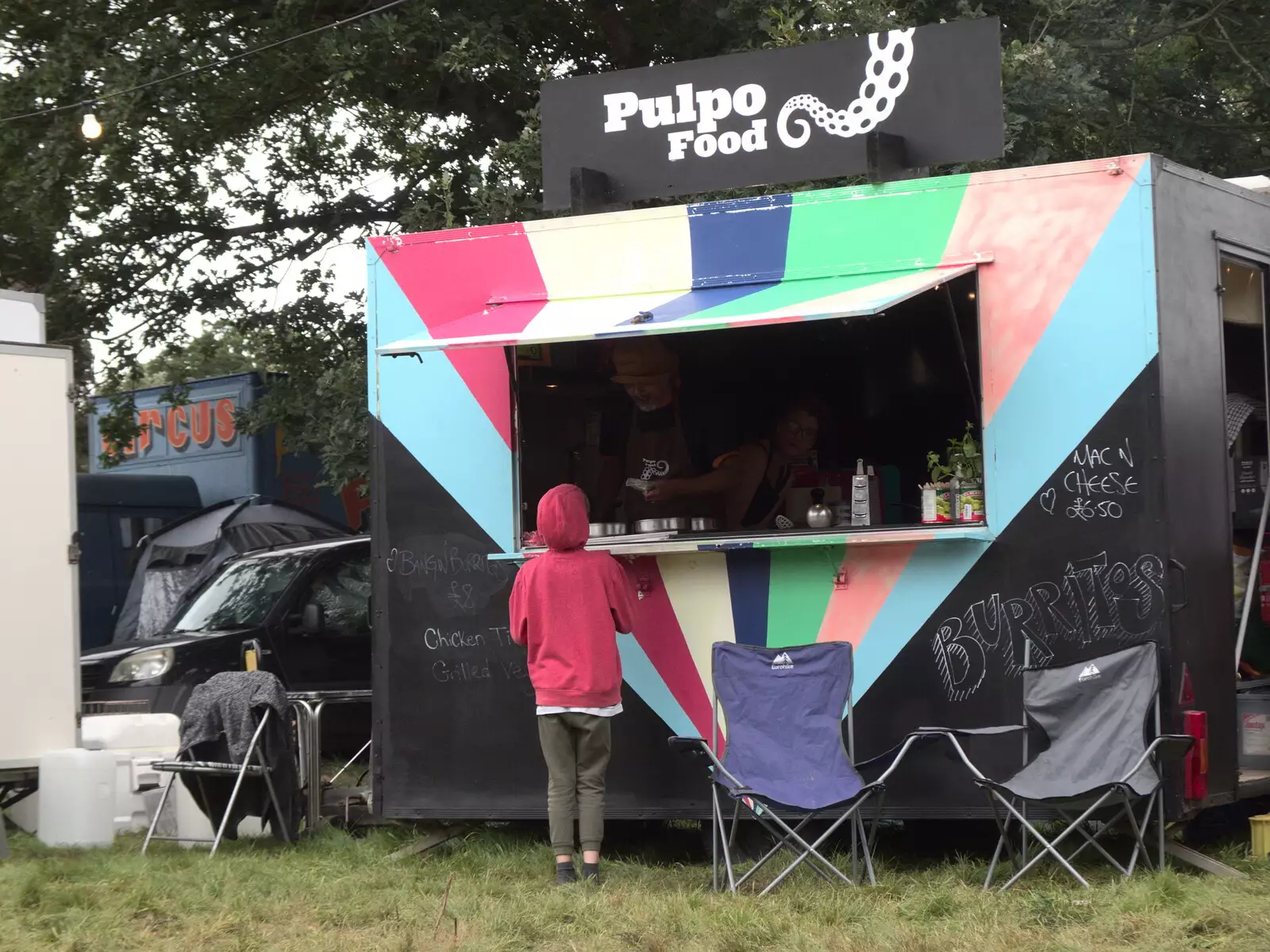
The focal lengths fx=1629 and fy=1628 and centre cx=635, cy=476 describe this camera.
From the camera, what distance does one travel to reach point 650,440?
7215mm

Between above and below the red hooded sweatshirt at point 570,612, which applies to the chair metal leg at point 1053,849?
below

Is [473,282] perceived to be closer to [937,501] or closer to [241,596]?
[937,501]

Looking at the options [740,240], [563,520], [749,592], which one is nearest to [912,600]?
[749,592]

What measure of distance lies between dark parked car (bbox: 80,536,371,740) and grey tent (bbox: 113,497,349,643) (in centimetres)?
171

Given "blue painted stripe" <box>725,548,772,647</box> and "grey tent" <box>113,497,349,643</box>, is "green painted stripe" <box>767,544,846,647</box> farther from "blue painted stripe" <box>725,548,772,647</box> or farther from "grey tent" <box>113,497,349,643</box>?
"grey tent" <box>113,497,349,643</box>

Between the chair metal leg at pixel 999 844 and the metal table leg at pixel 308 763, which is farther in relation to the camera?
the metal table leg at pixel 308 763

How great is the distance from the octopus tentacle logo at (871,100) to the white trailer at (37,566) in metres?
3.34

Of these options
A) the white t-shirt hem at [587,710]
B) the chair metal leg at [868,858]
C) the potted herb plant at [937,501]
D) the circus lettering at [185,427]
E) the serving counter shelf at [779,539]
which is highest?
the circus lettering at [185,427]

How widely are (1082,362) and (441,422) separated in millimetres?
2539

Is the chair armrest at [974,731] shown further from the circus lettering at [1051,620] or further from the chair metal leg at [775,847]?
the chair metal leg at [775,847]

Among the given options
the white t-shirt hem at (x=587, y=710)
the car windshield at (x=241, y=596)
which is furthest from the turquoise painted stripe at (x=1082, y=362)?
the car windshield at (x=241, y=596)

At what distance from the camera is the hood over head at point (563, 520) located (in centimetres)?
595

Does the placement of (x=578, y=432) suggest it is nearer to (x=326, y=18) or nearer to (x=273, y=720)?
(x=273, y=720)

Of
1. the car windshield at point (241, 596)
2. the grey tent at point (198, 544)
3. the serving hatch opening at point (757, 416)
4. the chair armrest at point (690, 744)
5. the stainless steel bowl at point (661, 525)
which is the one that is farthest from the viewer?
the grey tent at point (198, 544)
